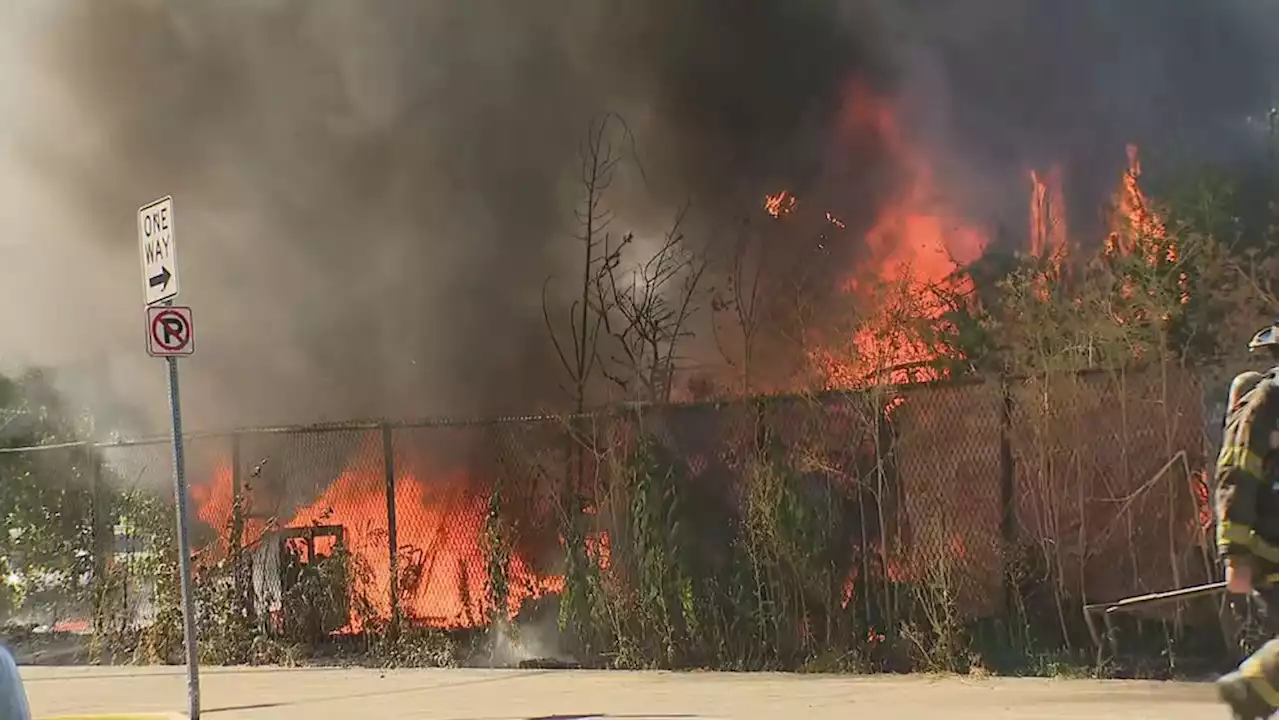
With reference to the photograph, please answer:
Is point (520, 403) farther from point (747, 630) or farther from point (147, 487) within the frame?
point (747, 630)

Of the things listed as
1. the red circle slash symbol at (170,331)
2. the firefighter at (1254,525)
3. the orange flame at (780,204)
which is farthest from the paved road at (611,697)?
the orange flame at (780,204)

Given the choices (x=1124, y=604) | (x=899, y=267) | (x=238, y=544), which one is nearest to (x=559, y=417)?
(x=238, y=544)

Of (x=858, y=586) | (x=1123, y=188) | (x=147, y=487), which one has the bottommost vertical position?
(x=858, y=586)

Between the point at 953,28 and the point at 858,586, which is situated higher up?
the point at 953,28

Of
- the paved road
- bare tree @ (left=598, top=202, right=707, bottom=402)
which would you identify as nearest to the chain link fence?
the paved road

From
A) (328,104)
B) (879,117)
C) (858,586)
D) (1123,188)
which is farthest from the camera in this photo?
(328,104)

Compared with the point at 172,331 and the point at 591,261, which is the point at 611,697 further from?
the point at 591,261

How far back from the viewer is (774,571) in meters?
7.62

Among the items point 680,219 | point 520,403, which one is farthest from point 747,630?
point 680,219

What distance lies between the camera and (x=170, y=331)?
20.5 feet

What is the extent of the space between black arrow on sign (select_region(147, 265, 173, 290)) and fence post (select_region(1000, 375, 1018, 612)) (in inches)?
176

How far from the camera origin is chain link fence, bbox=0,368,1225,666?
A: 7.06m

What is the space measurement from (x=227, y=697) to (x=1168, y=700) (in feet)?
17.0

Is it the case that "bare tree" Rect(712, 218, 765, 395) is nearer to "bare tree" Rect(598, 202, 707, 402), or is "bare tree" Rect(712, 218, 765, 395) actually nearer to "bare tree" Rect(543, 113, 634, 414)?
"bare tree" Rect(598, 202, 707, 402)
